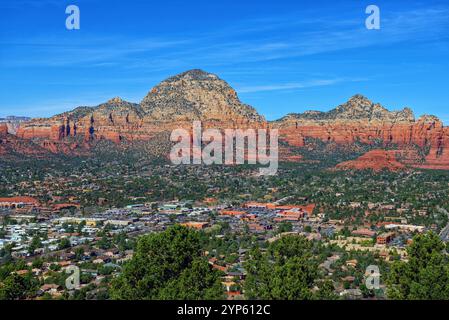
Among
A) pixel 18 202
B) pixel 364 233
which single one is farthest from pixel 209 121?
pixel 364 233

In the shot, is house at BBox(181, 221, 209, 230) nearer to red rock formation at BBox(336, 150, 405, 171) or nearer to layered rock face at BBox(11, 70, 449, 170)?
red rock formation at BBox(336, 150, 405, 171)

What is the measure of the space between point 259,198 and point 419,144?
77.9 metres

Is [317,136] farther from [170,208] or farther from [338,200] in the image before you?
[170,208]

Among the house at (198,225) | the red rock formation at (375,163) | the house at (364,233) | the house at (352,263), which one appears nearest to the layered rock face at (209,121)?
the red rock formation at (375,163)

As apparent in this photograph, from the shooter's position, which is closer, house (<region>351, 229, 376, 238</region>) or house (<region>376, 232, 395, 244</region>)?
house (<region>376, 232, 395, 244</region>)

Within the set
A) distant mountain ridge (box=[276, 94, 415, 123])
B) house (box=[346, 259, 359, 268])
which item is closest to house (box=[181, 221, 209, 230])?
house (box=[346, 259, 359, 268])

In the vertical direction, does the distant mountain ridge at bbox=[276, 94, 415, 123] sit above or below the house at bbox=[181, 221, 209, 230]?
above

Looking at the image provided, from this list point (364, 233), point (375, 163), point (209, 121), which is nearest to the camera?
point (364, 233)

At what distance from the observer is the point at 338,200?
281 ft

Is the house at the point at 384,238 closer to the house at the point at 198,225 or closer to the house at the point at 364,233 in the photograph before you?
the house at the point at 364,233

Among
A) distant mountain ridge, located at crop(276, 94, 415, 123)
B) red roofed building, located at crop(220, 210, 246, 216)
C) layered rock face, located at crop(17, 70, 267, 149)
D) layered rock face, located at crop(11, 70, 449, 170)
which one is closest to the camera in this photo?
red roofed building, located at crop(220, 210, 246, 216)

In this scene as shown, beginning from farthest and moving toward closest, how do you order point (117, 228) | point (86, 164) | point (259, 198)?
point (86, 164) < point (259, 198) < point (117, 228)

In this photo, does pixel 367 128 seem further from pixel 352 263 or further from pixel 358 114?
pixel 352 263

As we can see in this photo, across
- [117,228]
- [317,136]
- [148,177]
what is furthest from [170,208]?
[317,136]
